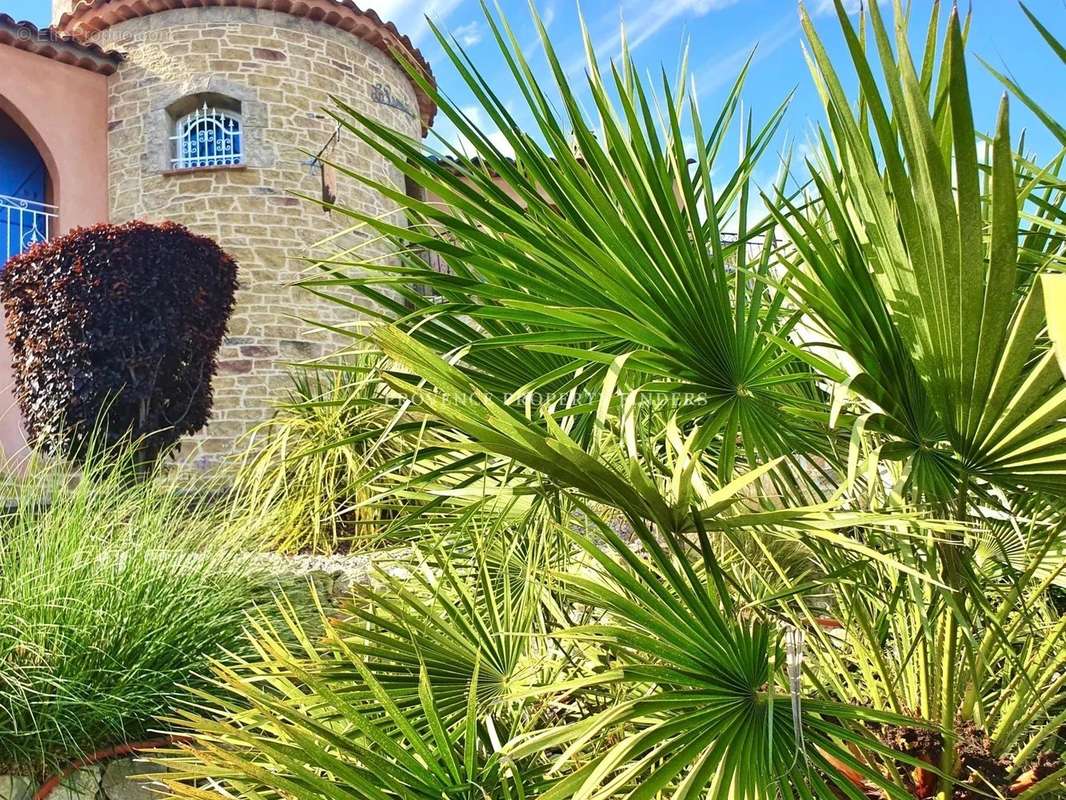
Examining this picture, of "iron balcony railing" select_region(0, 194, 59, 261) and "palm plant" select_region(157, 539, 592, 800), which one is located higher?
"iron balcony railing" select_region(0, 194, 59, 261)

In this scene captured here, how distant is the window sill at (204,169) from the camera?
9.88 metres

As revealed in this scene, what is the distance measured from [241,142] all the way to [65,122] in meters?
1.80

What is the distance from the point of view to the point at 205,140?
33.6 feet

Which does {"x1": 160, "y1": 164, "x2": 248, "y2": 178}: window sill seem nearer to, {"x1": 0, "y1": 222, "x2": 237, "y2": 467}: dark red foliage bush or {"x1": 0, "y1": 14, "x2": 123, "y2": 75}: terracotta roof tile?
{"x1": 0, "y1": 14, "x2": 123, "y2": 75}: terracotta roof tile

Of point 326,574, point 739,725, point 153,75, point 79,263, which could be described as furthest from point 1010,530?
point 153,75

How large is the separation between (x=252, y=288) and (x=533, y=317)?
840 centimetres

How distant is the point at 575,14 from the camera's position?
2289 millimetres

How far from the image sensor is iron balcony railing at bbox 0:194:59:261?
381 inches

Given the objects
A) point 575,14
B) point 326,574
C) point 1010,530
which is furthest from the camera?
point 326,574

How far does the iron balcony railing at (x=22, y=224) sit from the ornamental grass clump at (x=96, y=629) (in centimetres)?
670

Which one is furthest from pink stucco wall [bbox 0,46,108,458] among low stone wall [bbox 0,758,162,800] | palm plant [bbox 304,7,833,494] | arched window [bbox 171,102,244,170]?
palm plant [bbox 304,7,833,494]

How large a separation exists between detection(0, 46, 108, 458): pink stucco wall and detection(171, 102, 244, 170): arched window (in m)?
0.86

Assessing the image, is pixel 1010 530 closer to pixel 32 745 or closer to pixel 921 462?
pixel 921 462

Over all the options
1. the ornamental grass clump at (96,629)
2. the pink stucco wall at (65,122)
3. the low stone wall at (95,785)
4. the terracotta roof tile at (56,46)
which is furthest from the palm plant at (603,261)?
the terracotta roof tile at (56,46)
